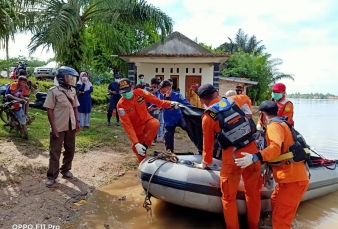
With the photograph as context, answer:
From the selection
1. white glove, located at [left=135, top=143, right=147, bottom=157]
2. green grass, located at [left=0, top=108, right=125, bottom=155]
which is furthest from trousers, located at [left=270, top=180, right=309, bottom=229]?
green grass, located at [left=0, top=108, right=125, bottom=155]

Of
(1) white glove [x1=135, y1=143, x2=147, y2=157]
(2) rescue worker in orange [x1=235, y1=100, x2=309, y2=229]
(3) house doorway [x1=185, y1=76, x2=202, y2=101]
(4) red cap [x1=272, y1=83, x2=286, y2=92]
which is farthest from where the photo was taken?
(3) house doorway [x1=185, y1=76, x2=202, y2=101]

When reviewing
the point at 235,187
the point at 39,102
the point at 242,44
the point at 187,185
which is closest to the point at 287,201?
the point at 235,187

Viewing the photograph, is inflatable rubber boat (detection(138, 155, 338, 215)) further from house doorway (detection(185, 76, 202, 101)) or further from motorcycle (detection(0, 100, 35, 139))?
house doorway (detection(185, 76, 202, 101))

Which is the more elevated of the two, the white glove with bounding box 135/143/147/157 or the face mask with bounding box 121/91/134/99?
the face mask with bounding box 121/91/134/99

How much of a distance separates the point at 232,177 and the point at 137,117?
5.68 feet

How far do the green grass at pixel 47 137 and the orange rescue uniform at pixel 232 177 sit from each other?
362 cm

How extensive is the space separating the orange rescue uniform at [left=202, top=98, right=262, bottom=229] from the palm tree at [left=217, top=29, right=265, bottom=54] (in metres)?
33.0

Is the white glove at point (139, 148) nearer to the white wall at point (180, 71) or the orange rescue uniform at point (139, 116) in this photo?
the orange rescue uniform at point (139, 116)

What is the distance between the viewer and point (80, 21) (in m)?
9.80

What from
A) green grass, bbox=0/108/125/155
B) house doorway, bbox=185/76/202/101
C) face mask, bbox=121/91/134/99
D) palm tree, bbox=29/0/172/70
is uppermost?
palm tree, bbox=29/0/172/70

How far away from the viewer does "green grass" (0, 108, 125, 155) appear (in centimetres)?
588

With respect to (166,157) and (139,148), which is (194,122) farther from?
(139,148)

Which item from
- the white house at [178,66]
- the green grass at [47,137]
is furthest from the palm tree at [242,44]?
the green grass at [47,137]

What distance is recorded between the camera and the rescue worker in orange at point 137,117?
408cm
